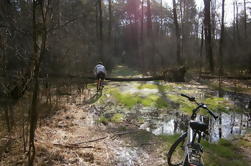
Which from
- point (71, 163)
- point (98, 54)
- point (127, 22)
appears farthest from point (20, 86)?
point (127, 22)

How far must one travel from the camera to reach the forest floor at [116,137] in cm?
505

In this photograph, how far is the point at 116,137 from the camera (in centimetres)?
647

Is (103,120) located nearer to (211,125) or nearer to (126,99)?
(211,125)

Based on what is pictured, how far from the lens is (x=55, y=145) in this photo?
541cm

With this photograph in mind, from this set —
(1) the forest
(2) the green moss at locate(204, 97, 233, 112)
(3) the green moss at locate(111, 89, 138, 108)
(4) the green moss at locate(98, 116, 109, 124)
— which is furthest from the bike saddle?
(3) the green moss at locate(111, 89, 138, 108)

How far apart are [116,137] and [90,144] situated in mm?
836

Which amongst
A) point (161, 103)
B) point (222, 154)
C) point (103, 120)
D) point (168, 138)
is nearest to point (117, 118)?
point (103, 120)

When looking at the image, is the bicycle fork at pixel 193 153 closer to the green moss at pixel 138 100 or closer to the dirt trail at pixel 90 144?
the dirt trail at pixel 90 144

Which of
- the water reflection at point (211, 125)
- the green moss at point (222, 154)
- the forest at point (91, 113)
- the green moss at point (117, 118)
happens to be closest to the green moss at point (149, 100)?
the forest at point (91, 113)

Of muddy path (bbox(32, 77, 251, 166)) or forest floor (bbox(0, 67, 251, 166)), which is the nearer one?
forest floor (bbox(0, 67, 251, 166))

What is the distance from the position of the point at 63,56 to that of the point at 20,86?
6.13m

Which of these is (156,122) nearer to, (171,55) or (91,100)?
(91,100)

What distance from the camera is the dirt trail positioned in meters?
4.98

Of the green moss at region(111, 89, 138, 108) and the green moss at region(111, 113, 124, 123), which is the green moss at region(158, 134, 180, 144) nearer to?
the green moss at region(111, 113, 124, 123)
